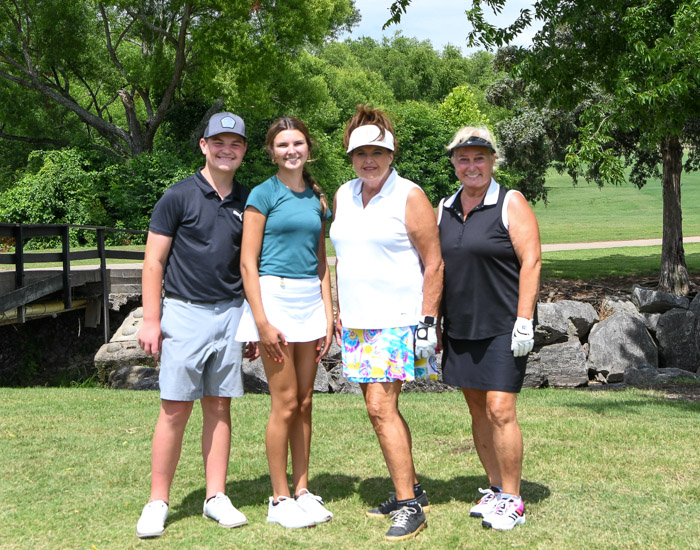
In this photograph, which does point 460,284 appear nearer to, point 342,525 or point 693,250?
point 342,525

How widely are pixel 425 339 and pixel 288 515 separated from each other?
1.20 metres

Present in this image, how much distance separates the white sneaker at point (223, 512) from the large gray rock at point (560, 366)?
29.5 feet

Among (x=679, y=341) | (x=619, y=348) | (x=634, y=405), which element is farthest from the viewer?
(x=679, y=341)

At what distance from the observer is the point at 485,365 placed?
441cm

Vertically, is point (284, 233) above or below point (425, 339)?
above

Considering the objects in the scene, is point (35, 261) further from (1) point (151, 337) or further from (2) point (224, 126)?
(2) point (224, 126)

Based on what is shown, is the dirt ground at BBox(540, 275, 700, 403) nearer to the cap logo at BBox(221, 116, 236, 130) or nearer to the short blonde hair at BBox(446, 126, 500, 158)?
the short blonde hair at BBox(446, 126, 500, 158)

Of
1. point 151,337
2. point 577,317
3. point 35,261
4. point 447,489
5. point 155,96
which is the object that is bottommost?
point 577,317

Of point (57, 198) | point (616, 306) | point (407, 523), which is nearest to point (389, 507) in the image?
point (407, 523)

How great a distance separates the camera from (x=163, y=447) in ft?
14.5

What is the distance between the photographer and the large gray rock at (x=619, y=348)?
14352 mm

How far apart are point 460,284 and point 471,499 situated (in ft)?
4.53

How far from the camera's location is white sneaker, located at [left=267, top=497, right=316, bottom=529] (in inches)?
173

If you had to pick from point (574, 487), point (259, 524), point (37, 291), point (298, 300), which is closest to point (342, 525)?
point (259, 524)
